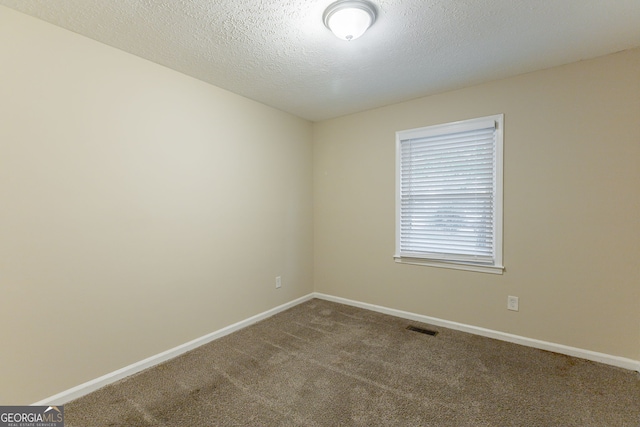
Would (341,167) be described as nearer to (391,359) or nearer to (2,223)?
(391,359)

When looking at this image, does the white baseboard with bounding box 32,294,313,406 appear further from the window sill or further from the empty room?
the window sill

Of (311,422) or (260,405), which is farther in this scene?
(260,405)

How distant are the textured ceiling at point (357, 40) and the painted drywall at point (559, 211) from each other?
228 mm

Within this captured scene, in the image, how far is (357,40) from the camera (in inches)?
79.0

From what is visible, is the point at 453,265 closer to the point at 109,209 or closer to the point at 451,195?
the point at 451,195

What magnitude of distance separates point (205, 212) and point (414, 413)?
2337mm

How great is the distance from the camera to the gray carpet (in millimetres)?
1686

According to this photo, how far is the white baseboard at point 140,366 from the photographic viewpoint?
183 centimetres

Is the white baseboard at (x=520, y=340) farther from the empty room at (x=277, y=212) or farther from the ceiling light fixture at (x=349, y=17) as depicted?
the ceiling light fixture at (x=349, y=17)

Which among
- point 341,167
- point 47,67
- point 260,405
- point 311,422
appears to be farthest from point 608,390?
point 47,67

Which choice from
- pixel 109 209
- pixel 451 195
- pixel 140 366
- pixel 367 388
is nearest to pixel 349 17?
pixel 451 195

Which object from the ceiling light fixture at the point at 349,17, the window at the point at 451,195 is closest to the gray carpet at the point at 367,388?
the window at the point at 451,195

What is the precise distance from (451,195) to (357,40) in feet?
5.94

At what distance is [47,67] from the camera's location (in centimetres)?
180
